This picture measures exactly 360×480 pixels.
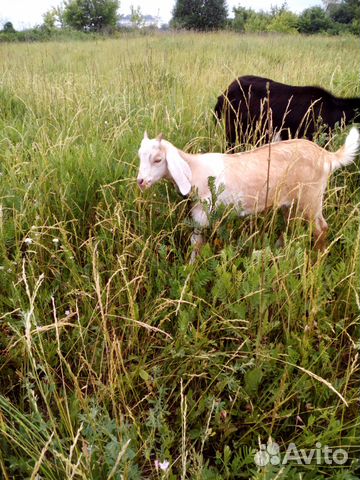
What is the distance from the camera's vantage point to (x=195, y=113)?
338 cm

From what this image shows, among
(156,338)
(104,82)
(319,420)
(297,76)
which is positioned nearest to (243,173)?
(156,338)

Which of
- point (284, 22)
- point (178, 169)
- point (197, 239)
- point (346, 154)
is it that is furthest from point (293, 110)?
point (284, 22)

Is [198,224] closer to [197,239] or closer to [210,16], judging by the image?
[197,239]

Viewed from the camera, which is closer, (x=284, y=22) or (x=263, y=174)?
(x=263, y=174)

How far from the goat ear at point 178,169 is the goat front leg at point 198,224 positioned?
110 millimetres

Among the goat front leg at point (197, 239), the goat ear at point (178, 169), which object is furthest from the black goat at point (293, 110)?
the goat front leg at point (197, 239)

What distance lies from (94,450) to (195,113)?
9.66 ft

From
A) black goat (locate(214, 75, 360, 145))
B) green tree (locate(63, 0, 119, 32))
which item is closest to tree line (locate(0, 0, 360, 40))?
green tree (locate(63, 0, 119, 32))

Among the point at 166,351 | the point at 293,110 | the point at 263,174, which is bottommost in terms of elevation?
the point at 166,351

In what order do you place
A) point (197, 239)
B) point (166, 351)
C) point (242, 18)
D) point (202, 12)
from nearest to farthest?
point (166, 351) → point (197, 239) → point (202, 12) → point (242, 18)

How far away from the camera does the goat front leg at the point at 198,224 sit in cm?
178

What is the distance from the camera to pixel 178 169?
6.14ft

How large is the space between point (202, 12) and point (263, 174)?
119ft

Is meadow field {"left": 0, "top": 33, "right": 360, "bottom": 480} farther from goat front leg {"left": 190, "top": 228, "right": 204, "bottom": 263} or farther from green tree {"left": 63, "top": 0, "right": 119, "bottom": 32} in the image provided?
green tree {"left": 63, "top": 0, "right": 119, "bottom": 32}
